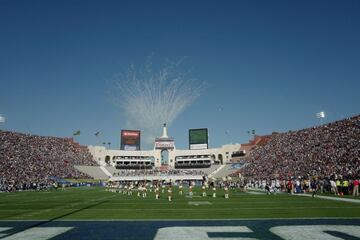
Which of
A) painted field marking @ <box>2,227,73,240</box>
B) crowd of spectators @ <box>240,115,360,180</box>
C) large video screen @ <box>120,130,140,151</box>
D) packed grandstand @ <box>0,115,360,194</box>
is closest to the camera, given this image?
painted field marking @ <box>2,227,73,240</box>

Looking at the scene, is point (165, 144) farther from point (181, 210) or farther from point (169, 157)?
point (181, 210)

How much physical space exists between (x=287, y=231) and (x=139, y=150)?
364 ft

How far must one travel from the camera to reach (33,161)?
7200cm

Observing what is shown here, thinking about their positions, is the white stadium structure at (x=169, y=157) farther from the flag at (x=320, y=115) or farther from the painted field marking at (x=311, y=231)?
the painted field marking at (x=311, y=231)

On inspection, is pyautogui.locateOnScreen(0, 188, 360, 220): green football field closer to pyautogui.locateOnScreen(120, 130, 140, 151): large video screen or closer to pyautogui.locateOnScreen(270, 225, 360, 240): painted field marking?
pyautogui.locateOnScreen(270, 225, 360, 240): painted field marking

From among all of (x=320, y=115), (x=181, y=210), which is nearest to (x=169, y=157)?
(x=320, y=115)

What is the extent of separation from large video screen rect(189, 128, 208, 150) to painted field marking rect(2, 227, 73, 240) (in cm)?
9992

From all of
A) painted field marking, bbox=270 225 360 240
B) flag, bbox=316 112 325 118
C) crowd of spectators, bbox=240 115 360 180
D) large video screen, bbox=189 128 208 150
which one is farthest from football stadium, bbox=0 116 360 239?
flag, bbox=316 112 325 118

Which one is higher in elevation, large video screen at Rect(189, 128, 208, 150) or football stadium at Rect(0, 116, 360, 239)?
large video screen at Rect(189, 128, 208, 150)

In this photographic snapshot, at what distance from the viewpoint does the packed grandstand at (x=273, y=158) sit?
49312 millimetres

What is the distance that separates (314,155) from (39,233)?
52615 mm

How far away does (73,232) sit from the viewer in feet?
36.8

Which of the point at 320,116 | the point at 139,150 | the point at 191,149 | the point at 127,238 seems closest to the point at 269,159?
the point at 320,116

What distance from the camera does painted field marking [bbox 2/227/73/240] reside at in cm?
1015
